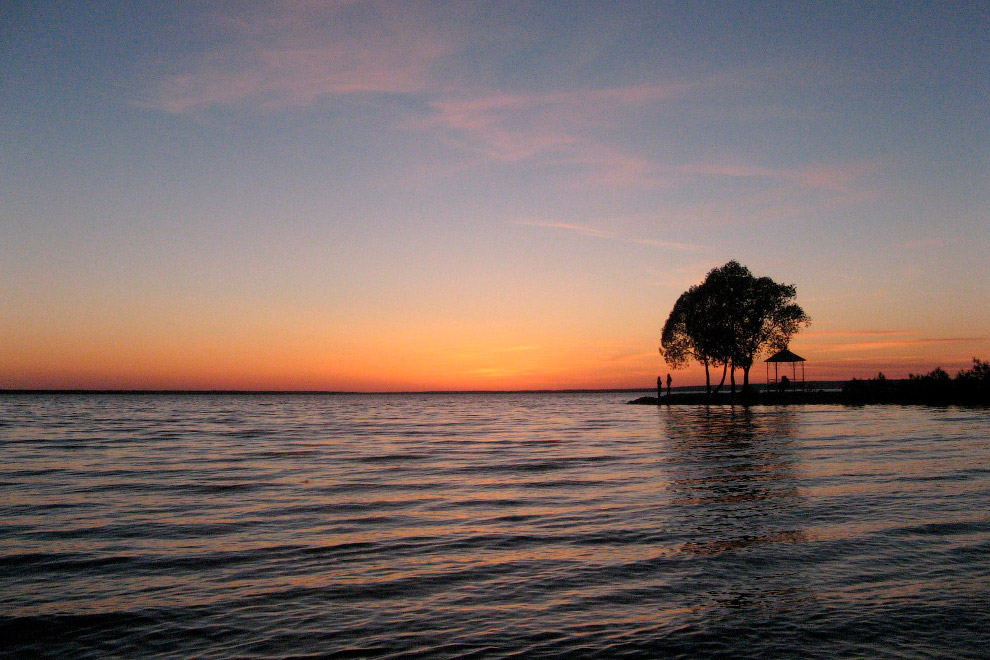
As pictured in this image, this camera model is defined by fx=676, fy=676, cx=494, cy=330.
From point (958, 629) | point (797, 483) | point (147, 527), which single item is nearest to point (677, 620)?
point (958, 629)

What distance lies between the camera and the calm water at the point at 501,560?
237 inches

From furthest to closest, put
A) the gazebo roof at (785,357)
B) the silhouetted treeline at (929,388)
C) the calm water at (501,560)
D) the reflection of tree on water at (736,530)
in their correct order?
the gazebo roof at (785,357), the silhouetted treeline at (929,388), the reflection of tree on water at (736,530), the calm water at (501,560)

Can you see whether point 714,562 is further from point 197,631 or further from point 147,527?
point 147,527

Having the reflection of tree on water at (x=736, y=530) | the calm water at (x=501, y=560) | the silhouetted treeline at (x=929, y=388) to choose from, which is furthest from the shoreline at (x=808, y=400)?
the reflection of tree on water at (x=736, y=530)

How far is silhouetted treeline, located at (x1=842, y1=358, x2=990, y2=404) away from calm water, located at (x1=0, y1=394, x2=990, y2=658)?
46.0m

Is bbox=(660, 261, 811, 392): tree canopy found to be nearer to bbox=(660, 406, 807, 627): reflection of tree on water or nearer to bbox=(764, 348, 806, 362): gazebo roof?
bbox=(764, 348, 806, 362): gazebo roof

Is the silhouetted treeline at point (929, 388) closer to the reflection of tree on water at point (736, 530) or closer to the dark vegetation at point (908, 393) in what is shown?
the dark vegetation at point (908, 393)

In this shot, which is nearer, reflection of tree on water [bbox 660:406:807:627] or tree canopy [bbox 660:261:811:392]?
reflection of tree on water [bbox 660:406:807:627]

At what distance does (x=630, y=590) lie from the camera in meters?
7.38

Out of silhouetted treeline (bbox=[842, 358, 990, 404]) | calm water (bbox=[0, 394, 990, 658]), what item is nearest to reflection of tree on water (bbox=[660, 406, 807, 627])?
calm water (bbox=[0, 394, 990, 658])

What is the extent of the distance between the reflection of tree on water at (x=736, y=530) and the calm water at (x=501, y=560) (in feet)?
0.17

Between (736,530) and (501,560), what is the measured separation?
3888 mm

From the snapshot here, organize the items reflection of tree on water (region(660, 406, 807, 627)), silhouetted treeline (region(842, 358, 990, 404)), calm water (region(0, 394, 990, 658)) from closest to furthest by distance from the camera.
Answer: calm water (region(0, 394, 990, 658)) → reflection of tree on water (region(660, 406, 807, 627)) → silhouetted treeline (region(842, 358, 990, 404))

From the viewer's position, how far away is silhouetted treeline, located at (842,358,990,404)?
56.1 metres
